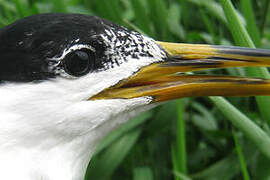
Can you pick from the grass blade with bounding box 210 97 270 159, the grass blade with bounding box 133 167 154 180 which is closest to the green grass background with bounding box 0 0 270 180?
the grass blade with bounding box 133 167 154 180

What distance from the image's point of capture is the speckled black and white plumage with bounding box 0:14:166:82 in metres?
1.39

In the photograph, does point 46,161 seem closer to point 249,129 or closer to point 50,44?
point 50,44

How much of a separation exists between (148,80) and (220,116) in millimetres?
1224

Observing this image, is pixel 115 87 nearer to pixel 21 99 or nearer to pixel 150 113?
pixel 21 99

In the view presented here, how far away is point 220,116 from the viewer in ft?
8.84

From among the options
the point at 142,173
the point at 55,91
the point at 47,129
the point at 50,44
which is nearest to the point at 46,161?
the point at 47,129

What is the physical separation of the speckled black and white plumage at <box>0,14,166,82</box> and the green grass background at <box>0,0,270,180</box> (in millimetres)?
676

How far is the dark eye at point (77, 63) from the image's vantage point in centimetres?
143

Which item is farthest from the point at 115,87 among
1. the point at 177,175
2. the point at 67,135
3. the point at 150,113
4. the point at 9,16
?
the point at 9,16

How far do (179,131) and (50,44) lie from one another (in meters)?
0.92

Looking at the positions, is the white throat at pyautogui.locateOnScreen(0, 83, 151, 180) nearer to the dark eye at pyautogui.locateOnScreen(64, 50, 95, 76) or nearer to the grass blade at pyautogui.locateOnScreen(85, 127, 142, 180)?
the dark eye at pyautogui.locateOnScreen(64, 50, 95, 76)

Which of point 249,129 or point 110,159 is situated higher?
point 249,129

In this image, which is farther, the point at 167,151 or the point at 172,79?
the point at 167,151

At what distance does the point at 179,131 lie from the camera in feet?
6.98
